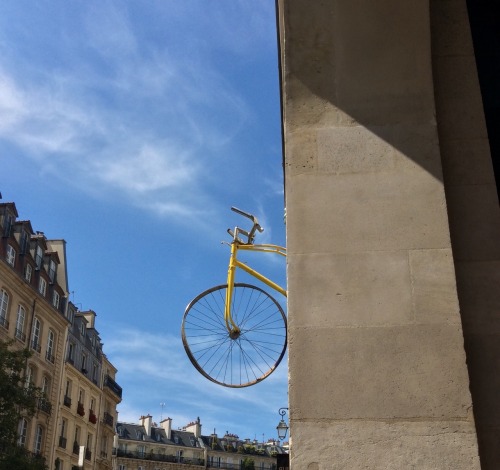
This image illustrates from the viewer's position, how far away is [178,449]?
4395 inches

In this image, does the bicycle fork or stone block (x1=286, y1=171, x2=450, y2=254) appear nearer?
stone block (x1=286, y1=171, x2=450, y2=254)

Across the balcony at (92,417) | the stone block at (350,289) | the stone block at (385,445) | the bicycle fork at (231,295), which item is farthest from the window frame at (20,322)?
the stone block at (385,445)

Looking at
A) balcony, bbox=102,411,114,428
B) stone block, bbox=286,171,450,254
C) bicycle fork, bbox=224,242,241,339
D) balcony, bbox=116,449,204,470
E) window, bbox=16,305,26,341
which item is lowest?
stone block, bbox=286,171,450,254

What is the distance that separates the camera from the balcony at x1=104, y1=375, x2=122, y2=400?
7419 cm

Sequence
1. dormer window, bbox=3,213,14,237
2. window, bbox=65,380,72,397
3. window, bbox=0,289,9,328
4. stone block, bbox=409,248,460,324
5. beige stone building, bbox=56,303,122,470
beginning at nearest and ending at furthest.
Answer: stone block, bbox=409,248,460,324
window, bbox=0,289,9,328
dormer window, bbox=3,213,14,237
beige stone building, bbox=56,303,122,470
window, bbox=65,380,72,397

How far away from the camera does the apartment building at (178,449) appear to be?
104 meters

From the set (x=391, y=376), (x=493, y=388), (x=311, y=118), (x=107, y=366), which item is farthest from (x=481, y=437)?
(x=107, y=366)

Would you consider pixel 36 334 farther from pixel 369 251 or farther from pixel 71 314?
pixel 369 251

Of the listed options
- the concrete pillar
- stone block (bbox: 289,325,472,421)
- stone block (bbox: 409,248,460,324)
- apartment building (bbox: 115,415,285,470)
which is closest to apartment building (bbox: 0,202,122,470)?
apartment building (bbox: 115,415,285,470)

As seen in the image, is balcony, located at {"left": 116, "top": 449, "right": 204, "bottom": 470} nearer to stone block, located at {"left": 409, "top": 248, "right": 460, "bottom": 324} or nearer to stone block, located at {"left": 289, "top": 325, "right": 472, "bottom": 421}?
stone block, located at {"left": 289, "top": 325, "right": 472, "bottom": 421}

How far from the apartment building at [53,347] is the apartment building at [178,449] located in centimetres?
3236

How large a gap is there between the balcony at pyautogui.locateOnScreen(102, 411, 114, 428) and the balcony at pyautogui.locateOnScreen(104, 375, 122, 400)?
2.68 m

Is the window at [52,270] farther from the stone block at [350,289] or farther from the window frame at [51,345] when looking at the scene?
the stone block at [350,289]

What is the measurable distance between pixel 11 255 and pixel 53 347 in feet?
35.0
